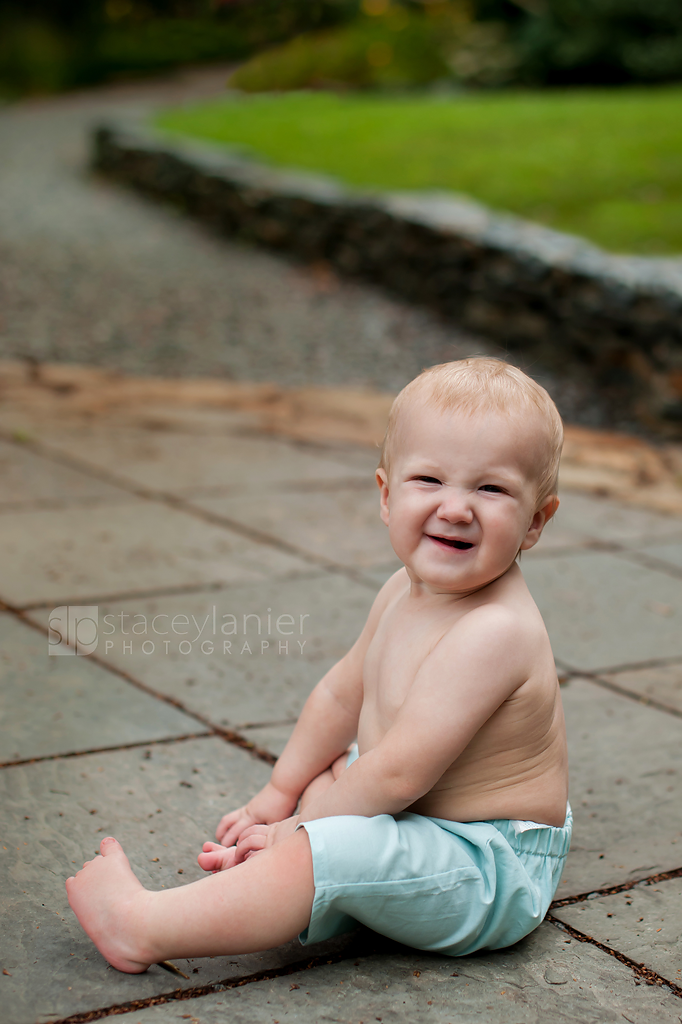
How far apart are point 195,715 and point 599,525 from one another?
2.25 m

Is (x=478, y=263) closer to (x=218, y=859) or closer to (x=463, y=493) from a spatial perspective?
(x=463, y=493)

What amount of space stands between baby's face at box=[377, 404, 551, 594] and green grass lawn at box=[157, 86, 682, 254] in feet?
20.5

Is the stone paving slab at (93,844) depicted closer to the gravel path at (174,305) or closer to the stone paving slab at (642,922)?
the stone paving slab at (642,922)

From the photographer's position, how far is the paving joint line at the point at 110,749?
2115 mm

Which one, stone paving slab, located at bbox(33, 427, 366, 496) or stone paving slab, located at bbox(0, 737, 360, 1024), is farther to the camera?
stone paving slab, located at bbox(33, 427, 366, 496)

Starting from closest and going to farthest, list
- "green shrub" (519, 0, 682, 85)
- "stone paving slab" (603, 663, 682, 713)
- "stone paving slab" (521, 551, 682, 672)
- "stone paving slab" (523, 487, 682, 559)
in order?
"stone paving slab" (603, 663, 682, 713) < "stone paving slab" (521, 551, 682, 672) < "stone paving slab" (523, 487, 682, 559) < "green shrub" (519, 0, 682, 85)

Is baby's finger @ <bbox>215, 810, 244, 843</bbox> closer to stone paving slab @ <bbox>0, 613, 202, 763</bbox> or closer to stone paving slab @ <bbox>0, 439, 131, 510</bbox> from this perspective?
stone paving slab @ <bbox>0, 613, 202, 763</bbox>

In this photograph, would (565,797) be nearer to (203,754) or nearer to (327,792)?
(327,792)

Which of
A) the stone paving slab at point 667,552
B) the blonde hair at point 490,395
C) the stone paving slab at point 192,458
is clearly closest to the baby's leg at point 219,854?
the blonde hair at point 490,395

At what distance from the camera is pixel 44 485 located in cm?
409

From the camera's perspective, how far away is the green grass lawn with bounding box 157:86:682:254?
321 inches

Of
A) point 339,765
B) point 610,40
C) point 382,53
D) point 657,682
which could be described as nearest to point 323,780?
point 339,765

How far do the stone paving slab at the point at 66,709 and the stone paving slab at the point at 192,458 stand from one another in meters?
1.61

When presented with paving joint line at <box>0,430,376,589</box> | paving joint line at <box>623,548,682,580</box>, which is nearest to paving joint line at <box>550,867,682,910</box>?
paving joint line at <box>0,430,376,589</box>
